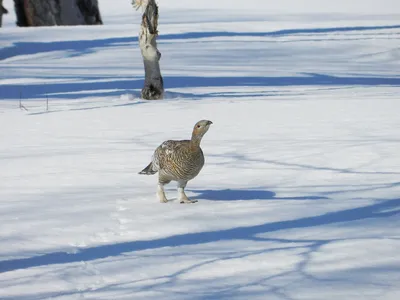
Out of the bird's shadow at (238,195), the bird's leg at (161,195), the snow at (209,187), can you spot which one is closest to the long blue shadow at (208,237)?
the snow at (209,187)

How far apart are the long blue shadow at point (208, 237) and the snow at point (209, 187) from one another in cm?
2

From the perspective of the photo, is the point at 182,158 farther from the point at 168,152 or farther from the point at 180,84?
the point at 180,84

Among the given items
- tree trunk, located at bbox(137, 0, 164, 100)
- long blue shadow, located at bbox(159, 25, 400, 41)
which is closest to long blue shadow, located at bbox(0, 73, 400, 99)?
tree trunk, located at bbox(137, 0, 164, 100)

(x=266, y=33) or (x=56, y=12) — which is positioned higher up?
(x=56, y=12)

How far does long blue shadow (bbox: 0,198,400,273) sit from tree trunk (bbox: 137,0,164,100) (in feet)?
30.1

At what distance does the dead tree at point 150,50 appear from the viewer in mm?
15938

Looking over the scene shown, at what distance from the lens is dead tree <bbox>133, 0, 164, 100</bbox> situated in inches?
627

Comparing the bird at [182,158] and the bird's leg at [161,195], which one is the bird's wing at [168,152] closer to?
the bird at [182,158]

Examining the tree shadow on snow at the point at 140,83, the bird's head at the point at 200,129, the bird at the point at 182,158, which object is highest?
the bird's head at the point at 200,129

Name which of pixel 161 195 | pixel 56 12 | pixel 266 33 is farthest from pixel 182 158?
pixel 56 12

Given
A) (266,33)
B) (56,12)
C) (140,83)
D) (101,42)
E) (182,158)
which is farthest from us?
(56,12)

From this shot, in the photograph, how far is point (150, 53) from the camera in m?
16.4

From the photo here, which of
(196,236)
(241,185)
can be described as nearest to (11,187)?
(241,185)

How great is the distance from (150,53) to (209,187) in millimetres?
8141
